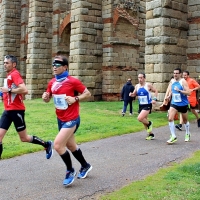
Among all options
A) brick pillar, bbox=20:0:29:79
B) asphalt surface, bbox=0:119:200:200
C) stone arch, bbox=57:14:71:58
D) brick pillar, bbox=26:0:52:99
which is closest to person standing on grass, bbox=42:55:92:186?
asphalt surface, bbox=0:119:200:200

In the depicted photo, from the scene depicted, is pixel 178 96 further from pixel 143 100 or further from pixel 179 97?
pixel 143 100

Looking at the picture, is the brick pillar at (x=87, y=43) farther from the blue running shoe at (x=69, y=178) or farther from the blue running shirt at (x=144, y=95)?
the blue running shoe at (x=69, y=178)

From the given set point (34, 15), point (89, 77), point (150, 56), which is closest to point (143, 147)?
point (150, 56)

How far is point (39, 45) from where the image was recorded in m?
24.2

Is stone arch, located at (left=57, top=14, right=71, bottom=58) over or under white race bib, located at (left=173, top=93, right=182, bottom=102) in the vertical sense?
over

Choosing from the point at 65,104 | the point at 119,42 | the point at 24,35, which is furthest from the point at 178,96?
the point at 24,35

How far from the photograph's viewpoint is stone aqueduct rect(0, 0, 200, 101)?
552 inches

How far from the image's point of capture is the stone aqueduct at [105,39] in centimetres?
1403

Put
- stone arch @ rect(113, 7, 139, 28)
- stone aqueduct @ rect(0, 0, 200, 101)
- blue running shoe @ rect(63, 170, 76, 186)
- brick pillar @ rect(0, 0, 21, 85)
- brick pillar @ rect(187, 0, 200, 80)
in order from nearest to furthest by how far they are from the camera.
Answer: blue running shoe @ rect(63, 170, 76, 186), stone aqueduct @ rect(0, 0, 200, 101), brick pillar @ rect(187, 0, 200, 80), stone arch @ rect(113, 7, 139, 28), brick pillar @ rect(0, 0, 21, 85)

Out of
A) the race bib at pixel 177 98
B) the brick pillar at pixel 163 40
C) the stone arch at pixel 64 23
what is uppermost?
the stone arch at pixel 64 23

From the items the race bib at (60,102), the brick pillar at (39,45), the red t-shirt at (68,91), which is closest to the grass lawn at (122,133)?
the red t-shirt at (68,91)

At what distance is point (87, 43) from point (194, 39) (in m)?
6.80

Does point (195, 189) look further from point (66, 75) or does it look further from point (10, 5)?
point (10, 5)

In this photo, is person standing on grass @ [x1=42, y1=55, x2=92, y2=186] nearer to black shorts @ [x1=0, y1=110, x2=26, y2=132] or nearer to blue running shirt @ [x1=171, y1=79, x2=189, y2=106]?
black shorts @ [x1=0, y1=110, x2=26, y2=132]
